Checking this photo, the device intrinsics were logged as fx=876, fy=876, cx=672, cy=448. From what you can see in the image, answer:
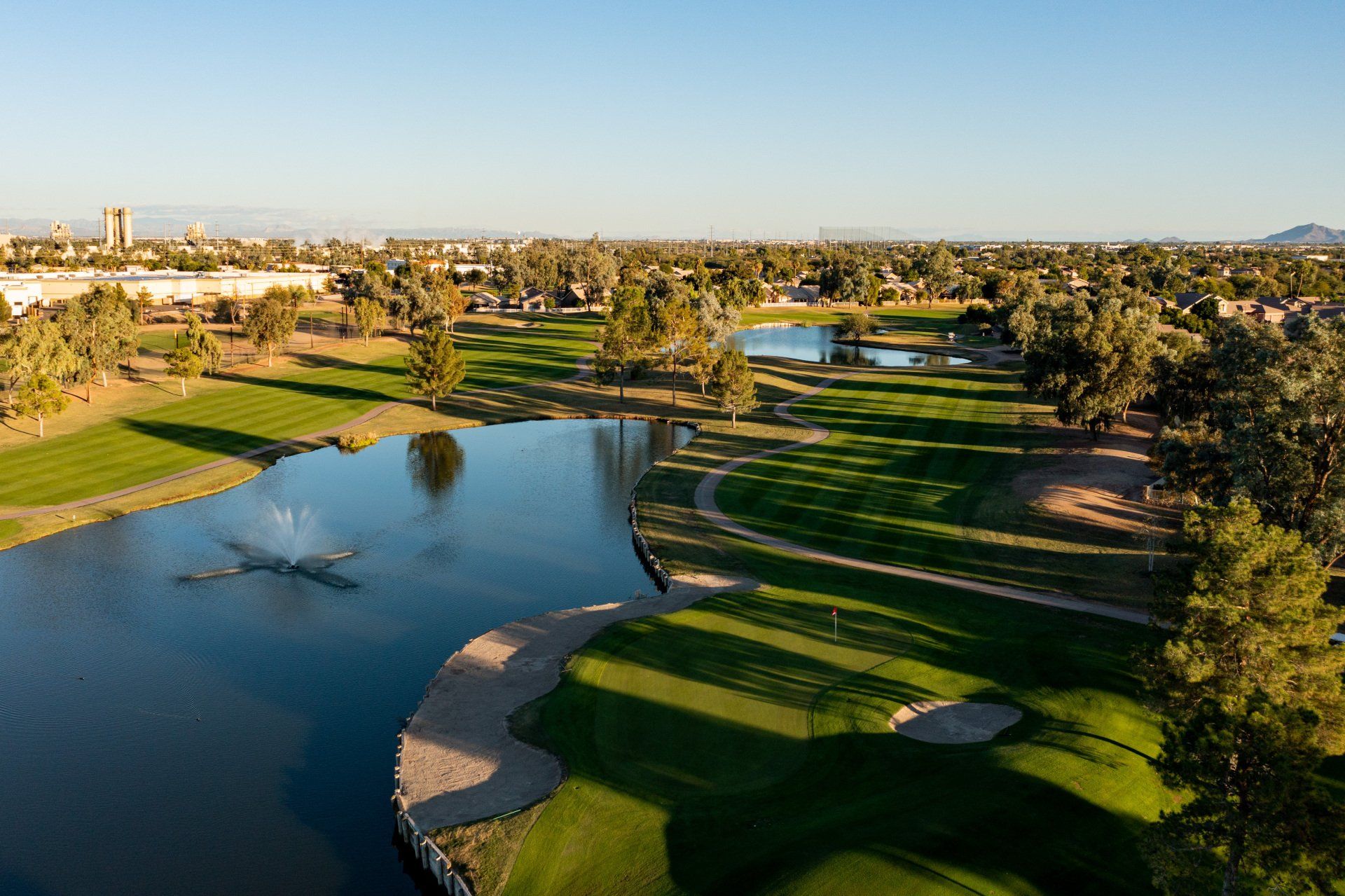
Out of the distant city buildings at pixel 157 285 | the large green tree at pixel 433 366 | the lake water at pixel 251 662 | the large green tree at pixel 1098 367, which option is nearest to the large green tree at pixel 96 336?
the large green tree at pixel 433 366

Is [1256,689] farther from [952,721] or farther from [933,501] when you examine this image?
[933,501]

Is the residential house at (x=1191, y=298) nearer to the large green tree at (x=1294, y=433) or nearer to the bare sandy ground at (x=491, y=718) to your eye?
the large green tree at (x=1294, y=433)

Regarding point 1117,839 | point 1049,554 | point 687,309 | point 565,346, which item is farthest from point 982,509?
point 565,346

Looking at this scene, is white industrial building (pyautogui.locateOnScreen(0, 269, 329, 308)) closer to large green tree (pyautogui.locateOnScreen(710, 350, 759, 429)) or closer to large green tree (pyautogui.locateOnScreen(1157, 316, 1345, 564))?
large green tree (pyautogui.locateOnScreen(710, 350, 759, 429))

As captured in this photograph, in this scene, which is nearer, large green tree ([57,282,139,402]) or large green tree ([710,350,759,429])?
large green tree ([710,350,759,429])

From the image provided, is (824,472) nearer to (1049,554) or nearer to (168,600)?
(1049,554)

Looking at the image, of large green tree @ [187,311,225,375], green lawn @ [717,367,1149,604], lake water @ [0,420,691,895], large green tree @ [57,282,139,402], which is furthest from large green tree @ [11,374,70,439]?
green lawn @ [717,367,1149,604]
